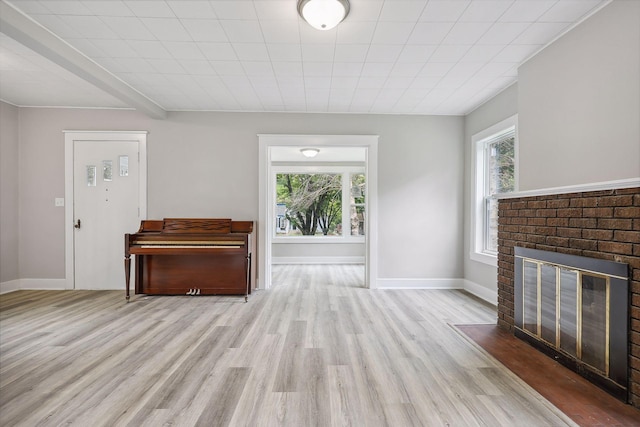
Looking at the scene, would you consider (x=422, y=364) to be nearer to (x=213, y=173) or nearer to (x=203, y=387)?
(x=203, y=387)

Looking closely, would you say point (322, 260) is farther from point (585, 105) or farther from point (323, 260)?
point (585, 105)

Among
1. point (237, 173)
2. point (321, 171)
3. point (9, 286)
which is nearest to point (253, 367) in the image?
point (237, 173)

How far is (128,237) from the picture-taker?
397cm

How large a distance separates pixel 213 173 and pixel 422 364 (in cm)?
361

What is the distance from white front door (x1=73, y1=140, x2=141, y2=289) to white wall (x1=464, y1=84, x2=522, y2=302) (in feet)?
15.2

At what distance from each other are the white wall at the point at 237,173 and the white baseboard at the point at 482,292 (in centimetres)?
22

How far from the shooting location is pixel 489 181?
431 cm

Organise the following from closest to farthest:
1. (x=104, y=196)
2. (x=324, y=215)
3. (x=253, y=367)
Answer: (x=253, y=367) → (x=104, y=196) → (x=324, y=215)

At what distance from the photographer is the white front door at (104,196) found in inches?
180

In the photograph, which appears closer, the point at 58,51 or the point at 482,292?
the point at 58,51

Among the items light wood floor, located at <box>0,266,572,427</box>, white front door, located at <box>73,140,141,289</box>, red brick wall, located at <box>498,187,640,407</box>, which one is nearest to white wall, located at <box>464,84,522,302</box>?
light wood floor, located at <box>0,266,572,427</box>

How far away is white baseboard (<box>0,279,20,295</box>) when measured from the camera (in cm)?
438

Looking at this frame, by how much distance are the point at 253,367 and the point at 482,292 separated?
3182mm

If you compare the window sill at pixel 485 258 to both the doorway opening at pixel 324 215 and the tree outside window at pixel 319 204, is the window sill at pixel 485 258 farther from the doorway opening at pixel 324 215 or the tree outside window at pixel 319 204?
the tree outside window at pixel 319 204
